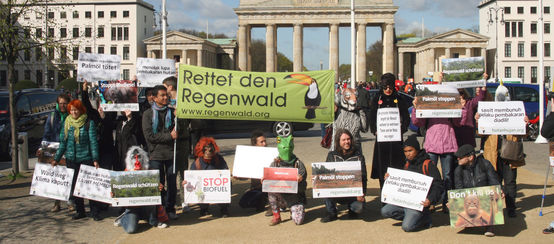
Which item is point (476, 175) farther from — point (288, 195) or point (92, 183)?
point (92, 183)

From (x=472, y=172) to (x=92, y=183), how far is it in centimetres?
525

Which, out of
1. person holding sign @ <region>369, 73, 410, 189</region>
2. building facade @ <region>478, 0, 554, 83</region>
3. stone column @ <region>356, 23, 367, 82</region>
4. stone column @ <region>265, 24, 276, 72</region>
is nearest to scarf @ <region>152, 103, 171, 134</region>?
person holding sign @ <region>369, 73, 410, 189</region>

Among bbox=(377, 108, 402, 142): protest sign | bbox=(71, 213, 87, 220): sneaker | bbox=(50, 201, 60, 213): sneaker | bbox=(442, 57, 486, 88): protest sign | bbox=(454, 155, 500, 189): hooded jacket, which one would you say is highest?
bbox=(442, 57, 486, 88): protest sign

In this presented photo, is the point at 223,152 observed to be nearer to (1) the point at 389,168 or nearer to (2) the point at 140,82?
(2) the point at 140,82

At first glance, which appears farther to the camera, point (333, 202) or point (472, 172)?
point (333, 202)

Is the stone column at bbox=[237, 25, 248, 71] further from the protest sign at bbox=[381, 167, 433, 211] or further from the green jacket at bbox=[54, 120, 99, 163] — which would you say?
the protest sign at bbox=[381, 167, 433, 211]

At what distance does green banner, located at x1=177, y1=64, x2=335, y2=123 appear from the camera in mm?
8312

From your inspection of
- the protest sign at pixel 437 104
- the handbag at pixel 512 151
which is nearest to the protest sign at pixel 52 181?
the protest sign at pixel 437 104

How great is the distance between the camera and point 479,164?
7398 mm

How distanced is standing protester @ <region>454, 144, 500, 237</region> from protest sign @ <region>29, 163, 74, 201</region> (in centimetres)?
552

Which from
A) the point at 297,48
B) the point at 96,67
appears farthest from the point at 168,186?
the point at 297,48

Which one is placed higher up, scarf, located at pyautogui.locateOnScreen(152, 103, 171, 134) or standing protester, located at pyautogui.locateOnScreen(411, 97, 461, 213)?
scarf, located at pyautogui.locateOnScreen(152, 103, 171, 134)

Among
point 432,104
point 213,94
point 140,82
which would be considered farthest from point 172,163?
point 432,104

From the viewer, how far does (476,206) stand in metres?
6.96
